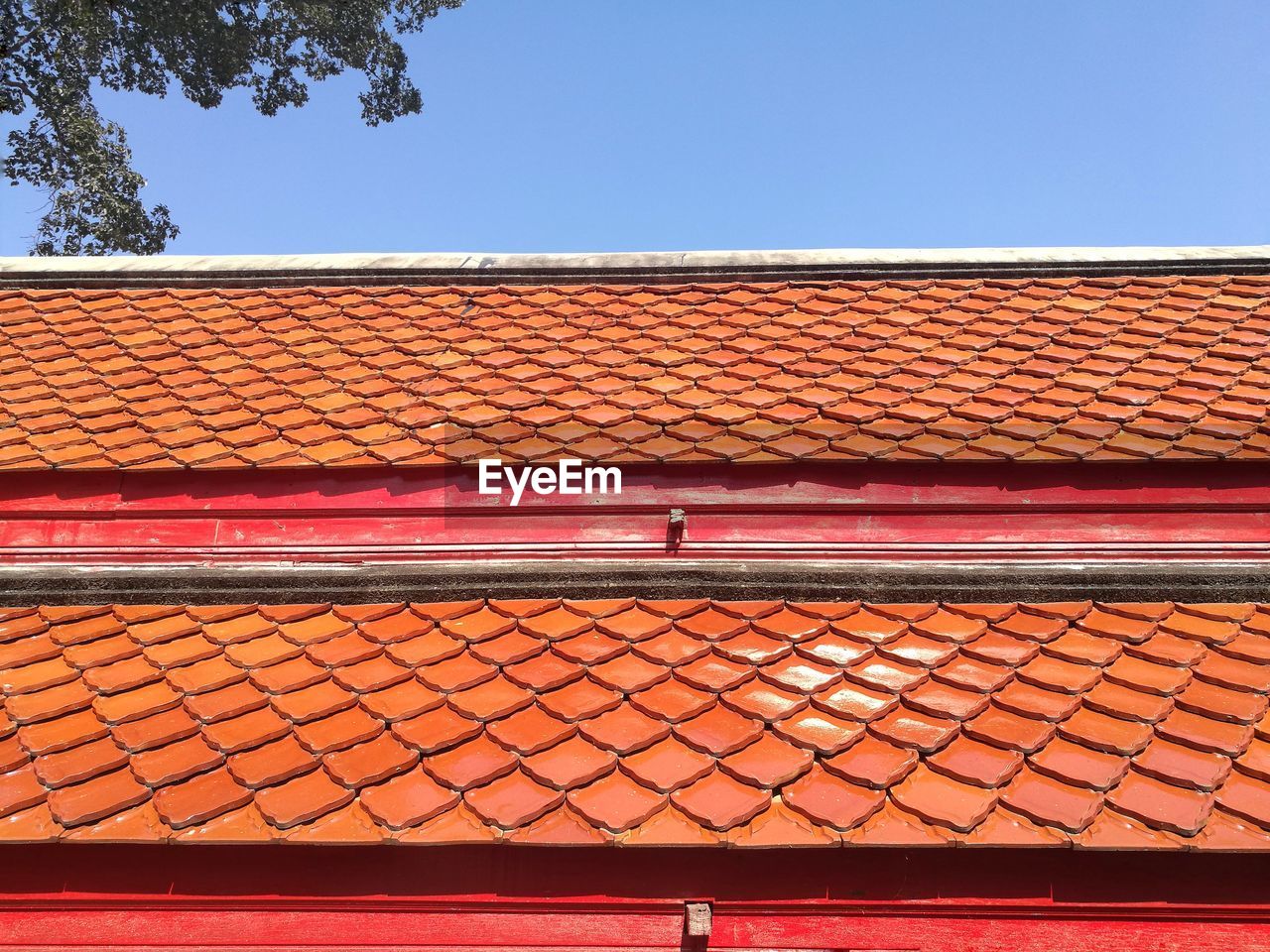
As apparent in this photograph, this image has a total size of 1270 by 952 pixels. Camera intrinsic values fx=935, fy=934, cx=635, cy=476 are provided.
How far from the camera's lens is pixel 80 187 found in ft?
67.5

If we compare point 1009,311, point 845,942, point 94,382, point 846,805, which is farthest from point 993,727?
point 94,382

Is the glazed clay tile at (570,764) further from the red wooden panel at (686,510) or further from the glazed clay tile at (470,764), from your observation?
the red wooden panel at (686,510)

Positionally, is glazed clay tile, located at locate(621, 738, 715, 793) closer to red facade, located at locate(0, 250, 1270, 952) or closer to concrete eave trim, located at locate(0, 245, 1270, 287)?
red facade, located at locate(0, 250, 1270, 952)

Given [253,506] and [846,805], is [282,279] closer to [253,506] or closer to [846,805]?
[253,506]

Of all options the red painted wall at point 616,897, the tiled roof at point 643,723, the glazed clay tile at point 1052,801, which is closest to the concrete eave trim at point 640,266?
the tiled roof at point 643,723

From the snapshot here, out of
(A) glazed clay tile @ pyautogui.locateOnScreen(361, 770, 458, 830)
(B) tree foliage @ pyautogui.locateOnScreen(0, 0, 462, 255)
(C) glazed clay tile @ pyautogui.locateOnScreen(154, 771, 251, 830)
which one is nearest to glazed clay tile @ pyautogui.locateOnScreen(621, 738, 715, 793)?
(A) glazed clay tile @ pyautogui.locateOnScreen(361, 770, 458, 830)

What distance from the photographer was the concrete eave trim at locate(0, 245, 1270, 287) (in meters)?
6.09

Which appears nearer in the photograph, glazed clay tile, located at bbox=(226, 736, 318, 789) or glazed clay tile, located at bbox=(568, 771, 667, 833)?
glazed clay tile, located at bbox=(568, 771, 667, 833)

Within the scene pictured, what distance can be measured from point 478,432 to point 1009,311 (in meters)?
3.31

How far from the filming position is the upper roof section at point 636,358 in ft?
15.1

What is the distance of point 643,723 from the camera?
10.8 feet

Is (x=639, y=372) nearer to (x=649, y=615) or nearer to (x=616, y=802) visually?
(x=649, y=615)

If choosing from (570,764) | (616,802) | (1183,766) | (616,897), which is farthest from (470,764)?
(1183,766)

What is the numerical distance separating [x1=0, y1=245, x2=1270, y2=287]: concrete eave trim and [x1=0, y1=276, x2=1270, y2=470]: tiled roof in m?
0.11
